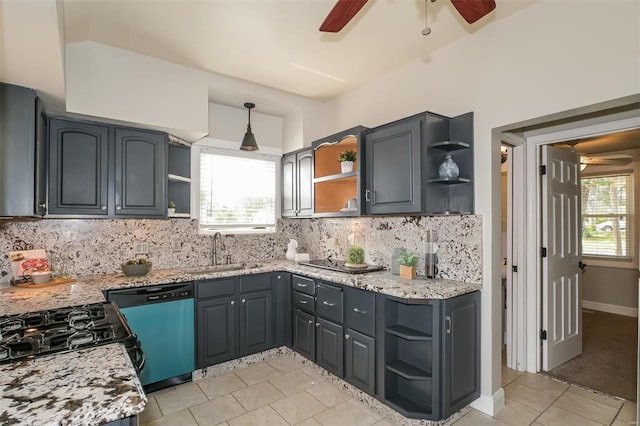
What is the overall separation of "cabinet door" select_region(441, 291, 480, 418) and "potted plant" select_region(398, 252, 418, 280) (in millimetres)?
475

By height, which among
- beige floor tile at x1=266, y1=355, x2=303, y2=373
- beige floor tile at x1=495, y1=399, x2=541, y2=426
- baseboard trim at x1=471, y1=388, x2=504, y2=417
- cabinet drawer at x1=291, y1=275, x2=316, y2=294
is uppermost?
cabinet drawer at x1=291, y1=275, x2=316, y2=294

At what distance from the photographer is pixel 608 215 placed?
526 cm

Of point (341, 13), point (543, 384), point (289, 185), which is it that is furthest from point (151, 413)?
point (543, 384)

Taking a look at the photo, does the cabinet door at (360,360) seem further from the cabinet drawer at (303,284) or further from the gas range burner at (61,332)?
the gas range burner at (61,332)

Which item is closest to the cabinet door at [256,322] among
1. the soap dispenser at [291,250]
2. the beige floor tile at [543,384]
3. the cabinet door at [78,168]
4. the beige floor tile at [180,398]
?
the beige floor tile at [180,398]

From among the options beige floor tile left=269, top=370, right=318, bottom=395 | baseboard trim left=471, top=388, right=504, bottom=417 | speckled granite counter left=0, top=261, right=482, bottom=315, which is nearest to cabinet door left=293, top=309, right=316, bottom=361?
beige floor tile left=269, top=370, right=318, bottom=395

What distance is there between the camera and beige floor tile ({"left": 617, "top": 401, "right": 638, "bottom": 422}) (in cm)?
240

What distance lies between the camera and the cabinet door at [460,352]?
7.42 feet

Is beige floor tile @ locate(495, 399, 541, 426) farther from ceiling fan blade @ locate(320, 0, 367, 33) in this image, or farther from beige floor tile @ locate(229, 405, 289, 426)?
ceiling fan blade @ locate(320, 0, 367, 33)

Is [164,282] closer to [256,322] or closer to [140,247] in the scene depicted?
[140,247]

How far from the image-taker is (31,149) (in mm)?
2121

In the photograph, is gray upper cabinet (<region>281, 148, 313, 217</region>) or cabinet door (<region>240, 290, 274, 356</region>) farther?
gray upper cabinet (<region>281, 148, 313, 217</region>)

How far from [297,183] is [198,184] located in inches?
42.6

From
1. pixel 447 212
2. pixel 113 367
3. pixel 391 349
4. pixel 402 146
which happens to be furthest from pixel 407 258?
pixel 113 367
